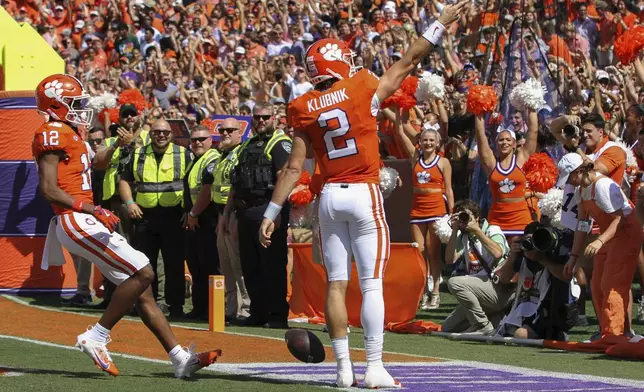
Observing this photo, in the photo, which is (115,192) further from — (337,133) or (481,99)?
(337,133)

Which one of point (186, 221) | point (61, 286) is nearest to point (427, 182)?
point (186, 221)

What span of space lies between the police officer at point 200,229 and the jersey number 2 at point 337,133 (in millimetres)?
5870

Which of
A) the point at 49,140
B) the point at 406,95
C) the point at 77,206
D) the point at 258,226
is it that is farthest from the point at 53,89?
the point at 406,95

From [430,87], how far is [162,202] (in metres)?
3.54

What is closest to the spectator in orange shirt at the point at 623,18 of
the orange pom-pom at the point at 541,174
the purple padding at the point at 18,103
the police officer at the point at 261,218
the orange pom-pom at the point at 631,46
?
the orange pom-pom at the point at 541,174

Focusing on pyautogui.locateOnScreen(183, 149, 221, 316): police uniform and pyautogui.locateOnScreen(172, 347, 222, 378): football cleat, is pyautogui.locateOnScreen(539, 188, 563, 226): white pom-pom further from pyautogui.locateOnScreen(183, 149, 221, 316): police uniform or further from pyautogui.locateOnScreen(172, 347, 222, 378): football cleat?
pyautogui.locateOnScreen(172, 347, 222, 378): football cleat

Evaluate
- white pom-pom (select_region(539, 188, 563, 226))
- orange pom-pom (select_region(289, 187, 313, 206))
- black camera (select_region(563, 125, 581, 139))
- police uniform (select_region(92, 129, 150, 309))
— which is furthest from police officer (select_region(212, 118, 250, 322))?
black camera (select_region(563, 125, 581, 139))

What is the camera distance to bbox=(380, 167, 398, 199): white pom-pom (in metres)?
14.1

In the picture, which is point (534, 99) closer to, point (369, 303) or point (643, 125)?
point (643, 125)

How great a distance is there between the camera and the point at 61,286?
15.7 m

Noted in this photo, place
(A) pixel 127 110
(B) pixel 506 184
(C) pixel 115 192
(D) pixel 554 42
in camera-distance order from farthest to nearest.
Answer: (D) pixel 554 42 < (C) pixel 115 192 < (A) pixel 127 110 < (B) pixel 506 184

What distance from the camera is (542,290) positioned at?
10820 millimetres

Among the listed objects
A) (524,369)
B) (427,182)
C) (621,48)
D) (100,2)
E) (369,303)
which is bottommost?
(524,369)

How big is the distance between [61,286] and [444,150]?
17.1 ft
